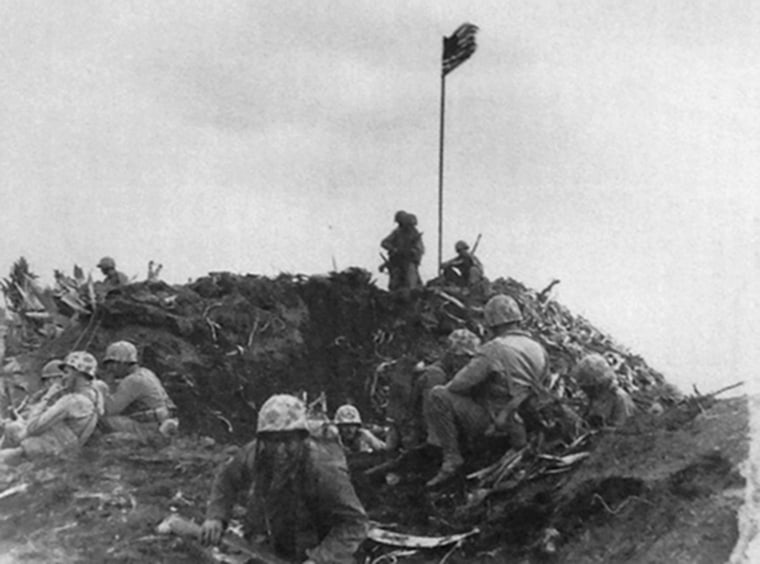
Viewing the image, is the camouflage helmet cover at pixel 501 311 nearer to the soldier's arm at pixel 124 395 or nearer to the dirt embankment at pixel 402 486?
the dirt embankment at pixel 402 486

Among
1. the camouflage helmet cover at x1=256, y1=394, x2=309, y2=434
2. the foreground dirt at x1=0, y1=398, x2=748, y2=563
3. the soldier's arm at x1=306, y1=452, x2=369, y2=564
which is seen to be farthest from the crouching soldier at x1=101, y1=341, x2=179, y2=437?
the soldier's arm at x1=306, y1=452, x2=369, y2=564

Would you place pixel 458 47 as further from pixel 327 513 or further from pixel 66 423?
pixel 327 513

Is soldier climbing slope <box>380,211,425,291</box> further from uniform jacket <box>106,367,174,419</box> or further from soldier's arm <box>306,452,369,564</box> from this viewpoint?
soldier's arm <box>306,452,369,564</box>

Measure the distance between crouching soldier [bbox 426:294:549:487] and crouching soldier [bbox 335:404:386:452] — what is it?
4.06m

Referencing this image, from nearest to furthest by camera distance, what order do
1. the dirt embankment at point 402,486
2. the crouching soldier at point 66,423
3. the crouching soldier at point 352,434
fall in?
1. the dirt embankment at point 402,486
2. the crouching soldier at point 66,423
3. the crouching soldier at point 352,434

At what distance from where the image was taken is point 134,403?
33.6 ft

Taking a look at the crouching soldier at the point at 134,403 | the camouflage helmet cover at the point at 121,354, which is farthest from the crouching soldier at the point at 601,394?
the camouflage helmet cover at the point at 121,354

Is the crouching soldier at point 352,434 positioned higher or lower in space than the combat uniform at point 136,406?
lower

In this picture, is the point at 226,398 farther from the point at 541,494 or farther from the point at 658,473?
the point at 658,473

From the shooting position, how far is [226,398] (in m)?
16.0

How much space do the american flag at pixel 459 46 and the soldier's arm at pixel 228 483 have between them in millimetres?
13970

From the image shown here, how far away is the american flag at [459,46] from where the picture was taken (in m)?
18.9

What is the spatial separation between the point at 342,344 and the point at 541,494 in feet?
34.7

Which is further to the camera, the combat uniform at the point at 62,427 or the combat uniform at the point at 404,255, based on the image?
the combat uniform at the point at 404,255
